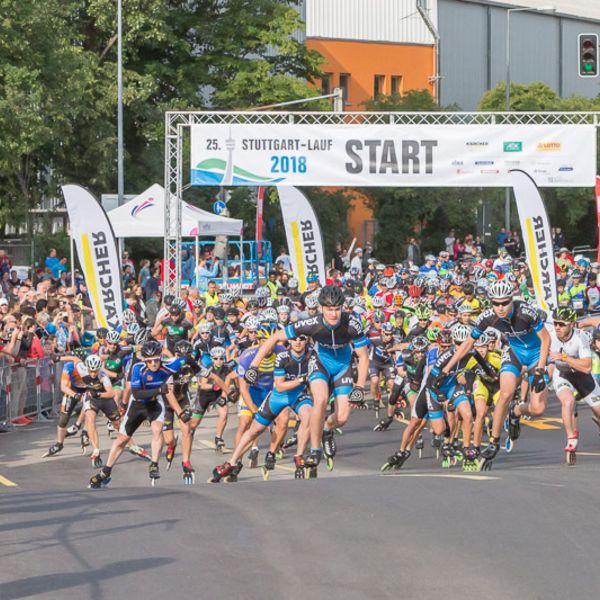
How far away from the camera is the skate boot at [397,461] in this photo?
62.5ft

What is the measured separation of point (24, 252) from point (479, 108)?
3432cm

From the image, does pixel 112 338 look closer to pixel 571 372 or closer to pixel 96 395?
pixel 96 395

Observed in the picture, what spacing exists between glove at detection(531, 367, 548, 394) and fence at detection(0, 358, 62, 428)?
9315mm

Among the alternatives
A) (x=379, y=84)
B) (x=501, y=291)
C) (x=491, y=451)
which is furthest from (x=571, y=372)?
(x=379, y=84)

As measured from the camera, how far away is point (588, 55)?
1059 inches

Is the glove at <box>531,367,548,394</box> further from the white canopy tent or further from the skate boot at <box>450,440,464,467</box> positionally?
the white canopy tent

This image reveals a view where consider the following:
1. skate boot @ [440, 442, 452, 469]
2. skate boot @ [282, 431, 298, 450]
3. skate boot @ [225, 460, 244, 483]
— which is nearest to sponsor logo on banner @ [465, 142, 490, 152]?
skate boot @ [282, 431, 298, 450]

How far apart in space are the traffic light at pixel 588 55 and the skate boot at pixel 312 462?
12.6 m

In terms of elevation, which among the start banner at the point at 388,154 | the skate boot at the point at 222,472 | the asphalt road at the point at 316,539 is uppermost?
the start banner at the point at 388,154

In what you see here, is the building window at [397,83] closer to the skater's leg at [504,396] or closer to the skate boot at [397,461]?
the skate boot at [397,461]

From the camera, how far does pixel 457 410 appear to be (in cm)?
1984

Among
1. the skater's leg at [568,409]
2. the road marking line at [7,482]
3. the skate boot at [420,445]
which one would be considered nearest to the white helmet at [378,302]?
the skate boot at [420,445]

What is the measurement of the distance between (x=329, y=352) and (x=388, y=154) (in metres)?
13.3

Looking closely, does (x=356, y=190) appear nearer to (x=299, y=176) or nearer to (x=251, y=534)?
(x=299, y=176)
